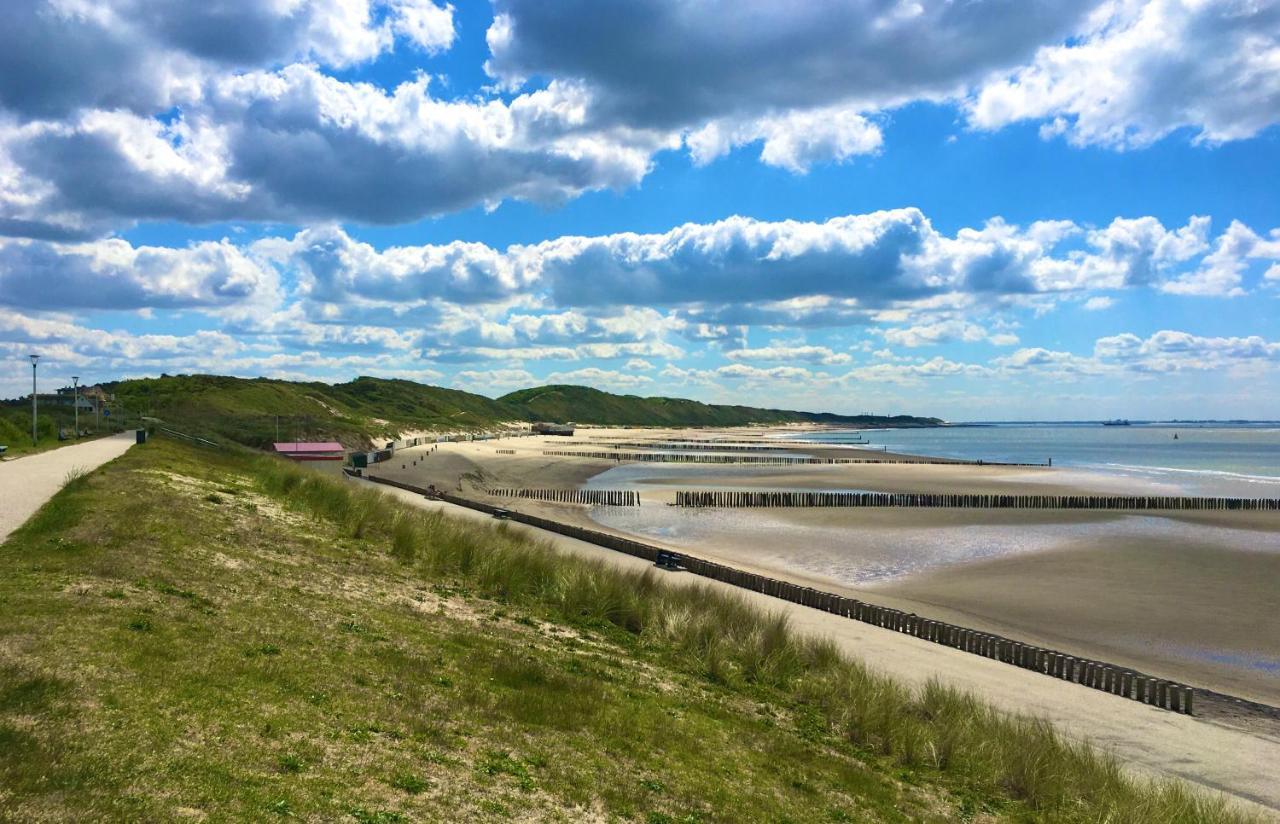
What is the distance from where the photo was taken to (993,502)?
58906 millimetres

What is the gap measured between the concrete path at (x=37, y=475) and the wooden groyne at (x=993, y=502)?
35082 millimetres

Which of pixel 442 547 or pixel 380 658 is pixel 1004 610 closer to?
pixel 442 547

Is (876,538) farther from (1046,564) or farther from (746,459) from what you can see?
(746,459)

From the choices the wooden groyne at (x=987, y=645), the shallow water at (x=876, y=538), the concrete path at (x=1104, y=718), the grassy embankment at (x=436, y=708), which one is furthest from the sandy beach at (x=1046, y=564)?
the grassy embankment at (x=436, y=708)

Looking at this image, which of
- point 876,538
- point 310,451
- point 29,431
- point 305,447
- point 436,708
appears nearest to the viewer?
point 436,708

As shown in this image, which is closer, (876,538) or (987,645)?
(987,645)

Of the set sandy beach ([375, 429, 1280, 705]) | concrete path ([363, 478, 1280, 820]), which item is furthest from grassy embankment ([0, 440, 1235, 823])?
sandy beach ([375, 429, 1280, 705])

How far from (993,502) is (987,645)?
41501 mm

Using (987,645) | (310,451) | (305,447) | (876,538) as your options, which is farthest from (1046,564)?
(305,447)

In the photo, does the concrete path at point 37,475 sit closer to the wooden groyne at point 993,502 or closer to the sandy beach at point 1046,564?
the sandy beach at point 1046,564

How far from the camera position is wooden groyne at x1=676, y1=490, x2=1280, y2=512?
5650 cm

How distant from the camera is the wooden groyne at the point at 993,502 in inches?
2224

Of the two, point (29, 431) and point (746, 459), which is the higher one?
point (29, 431)

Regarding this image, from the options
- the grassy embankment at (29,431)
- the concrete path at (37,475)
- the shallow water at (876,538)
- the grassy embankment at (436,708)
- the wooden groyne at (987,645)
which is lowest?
the shallow water at (876,538)
